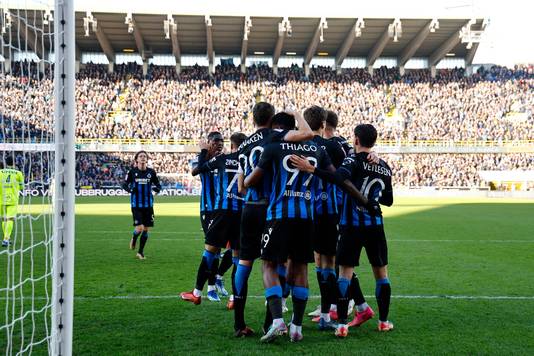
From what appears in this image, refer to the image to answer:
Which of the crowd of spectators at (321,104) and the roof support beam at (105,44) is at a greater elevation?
the roof support beam at (105,44)

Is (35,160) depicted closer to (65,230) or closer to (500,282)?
(65,230)

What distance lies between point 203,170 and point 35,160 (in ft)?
7.10

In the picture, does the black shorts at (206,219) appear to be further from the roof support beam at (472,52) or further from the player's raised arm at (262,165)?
the roof support beam at (472,52)

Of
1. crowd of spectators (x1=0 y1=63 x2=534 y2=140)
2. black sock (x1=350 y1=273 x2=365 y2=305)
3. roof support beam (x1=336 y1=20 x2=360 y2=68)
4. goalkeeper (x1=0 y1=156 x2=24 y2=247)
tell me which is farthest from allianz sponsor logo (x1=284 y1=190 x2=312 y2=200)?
roof support beam (x1=336 y1=20 x2=360 y2=68)

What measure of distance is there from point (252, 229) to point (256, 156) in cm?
67

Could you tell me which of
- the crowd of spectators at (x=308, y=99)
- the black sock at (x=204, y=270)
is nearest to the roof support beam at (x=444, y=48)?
the crowd of spectators at (x=308, y=99)

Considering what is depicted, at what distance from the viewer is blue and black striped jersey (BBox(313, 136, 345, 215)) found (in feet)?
19.9

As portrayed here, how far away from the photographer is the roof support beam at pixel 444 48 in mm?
49219

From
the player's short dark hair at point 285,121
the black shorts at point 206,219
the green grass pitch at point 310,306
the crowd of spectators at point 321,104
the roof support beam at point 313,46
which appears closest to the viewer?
the green grass pitch at point 310,306

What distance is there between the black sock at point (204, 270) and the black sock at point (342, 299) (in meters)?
1.75

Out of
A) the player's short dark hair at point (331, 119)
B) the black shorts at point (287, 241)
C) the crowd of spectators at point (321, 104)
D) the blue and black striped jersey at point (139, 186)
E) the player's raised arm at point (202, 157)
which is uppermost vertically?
the crowd of spectators at point (321, 104)

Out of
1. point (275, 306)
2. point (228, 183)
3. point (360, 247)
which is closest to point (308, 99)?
point (228, 183)

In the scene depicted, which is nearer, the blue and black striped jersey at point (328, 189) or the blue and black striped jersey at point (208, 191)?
the blue and black striped jersey at point (328, 189)

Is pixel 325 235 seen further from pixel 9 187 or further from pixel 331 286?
pixel 9 187
